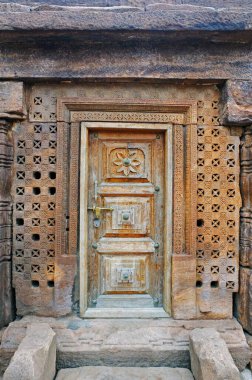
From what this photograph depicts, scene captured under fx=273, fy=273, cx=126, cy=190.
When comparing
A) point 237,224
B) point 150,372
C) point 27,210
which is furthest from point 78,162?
point 150,372

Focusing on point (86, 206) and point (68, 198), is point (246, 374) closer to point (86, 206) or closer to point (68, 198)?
point (86, 206)

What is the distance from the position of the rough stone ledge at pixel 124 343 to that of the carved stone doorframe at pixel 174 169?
0.21 metres

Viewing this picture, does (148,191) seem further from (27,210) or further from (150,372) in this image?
(150,372)

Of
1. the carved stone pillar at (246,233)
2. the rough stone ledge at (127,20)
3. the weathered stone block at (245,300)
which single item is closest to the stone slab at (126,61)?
the rough stone ledge at (127,20)

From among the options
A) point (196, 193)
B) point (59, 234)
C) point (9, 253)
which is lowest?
point (9, 253)

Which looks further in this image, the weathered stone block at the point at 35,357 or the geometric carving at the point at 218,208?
the geometric carving at the point at 218,208

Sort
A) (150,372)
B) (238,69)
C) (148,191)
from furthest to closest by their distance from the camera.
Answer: (148,191) < (238,69) < (150,372)

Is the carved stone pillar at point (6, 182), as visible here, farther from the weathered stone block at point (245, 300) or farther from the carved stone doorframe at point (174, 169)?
the weathered stone block at point (245, 300)

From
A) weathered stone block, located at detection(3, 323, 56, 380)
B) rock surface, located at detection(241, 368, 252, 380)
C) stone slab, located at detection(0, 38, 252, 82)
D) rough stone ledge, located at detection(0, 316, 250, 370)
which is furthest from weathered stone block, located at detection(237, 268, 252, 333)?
stone slab, located at detection(0, 38, 252, 82)

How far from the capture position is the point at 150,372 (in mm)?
2340

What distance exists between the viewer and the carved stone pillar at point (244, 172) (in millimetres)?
2652

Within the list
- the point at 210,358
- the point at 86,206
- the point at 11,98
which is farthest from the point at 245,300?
the point at 11,98

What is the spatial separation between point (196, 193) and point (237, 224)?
0.53 metres

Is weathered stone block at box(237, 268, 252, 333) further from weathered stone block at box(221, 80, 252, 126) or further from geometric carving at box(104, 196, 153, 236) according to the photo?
weathered stone block at box(221, 80, 252, 126)
